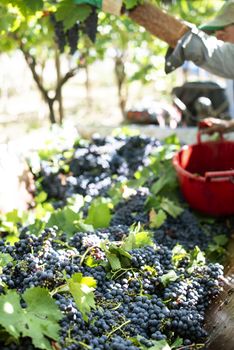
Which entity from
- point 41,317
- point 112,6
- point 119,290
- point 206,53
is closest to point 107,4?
point 112,6

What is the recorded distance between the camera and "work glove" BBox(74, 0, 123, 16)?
2.99 m

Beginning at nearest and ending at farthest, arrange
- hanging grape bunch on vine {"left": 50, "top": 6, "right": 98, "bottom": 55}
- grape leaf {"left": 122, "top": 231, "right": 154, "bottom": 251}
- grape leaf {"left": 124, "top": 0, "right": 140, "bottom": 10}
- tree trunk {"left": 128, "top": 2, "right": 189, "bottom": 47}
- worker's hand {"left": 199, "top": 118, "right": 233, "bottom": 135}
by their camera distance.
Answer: grape leaf {"left": 122, "top": 231, "right": 154, "bottom": 251} → grape leaf {"left": 124, "top": 0, "right": 140, "bottom": 10} → tree trunk {"left": 128, "top": 2, "right": 189, "bottom": 47} → hanging grape bunch on vine {"left": 50, "top": 6, "right": 98, "bottom": 55} → worker's hand {"left": 199, "top": 118, "right": 233, "bottom": 135}

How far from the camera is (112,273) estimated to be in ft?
8.04

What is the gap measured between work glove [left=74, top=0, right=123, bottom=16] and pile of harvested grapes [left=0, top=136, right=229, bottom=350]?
1.21 meters

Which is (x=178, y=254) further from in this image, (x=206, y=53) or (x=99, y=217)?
(x=206, y=53)

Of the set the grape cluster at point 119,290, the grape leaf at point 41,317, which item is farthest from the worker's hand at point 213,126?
the grape leaf at point 41,317

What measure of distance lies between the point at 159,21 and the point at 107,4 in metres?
0.36

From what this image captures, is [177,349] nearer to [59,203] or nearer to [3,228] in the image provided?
[3,228]

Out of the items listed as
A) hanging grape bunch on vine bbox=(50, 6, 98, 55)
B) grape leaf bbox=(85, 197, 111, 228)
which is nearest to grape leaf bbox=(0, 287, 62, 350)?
grape leaf bbox=(85, 197, 111, 228)

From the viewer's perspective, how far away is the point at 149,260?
2572 mm

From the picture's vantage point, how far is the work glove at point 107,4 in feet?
9.80

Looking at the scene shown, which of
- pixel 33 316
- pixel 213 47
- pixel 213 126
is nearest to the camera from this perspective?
pixel 33 316

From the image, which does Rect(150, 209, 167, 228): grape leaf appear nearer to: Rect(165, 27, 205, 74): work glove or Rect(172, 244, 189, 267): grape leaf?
Rect(172, 244, 189, 267): grape leaf

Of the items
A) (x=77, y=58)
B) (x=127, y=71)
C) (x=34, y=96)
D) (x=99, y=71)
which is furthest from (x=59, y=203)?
(x=99, y=71)
